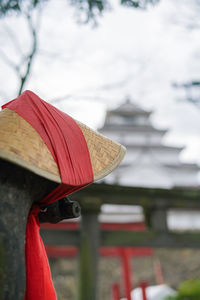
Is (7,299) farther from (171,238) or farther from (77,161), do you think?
(171,238)

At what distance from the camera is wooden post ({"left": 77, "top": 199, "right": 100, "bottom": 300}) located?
3059 mm

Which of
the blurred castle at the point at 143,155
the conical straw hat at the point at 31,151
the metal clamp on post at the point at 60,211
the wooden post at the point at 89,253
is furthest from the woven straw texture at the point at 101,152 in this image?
the blurred castle at the point at 143,155

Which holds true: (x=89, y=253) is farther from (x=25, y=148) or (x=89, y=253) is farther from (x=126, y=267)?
(x=25, y=148)

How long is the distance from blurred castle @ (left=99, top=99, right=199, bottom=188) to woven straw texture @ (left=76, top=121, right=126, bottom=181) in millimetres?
12755

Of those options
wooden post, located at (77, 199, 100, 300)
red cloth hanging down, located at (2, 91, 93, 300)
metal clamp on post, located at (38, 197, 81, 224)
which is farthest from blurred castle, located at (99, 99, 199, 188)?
red cloth hanging down, located at (2, 91, 93, 300)

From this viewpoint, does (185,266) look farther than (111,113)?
No

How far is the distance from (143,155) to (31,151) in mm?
15964

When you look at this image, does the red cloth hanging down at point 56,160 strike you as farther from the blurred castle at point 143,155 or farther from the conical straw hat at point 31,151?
the blurred castle at point 143,155

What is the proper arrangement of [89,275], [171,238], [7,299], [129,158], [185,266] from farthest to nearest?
[129,158] → [185,266] → [171,238] → [89,275] → [7,299]

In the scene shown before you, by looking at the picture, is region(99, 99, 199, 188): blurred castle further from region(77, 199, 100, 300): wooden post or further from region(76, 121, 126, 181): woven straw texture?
region(76, 121, 126, 181): woven straw texture

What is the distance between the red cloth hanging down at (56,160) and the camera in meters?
0.71

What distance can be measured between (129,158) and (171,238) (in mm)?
12618

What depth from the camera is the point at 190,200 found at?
3852 millimetres

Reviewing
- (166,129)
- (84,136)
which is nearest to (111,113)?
(166,129)
